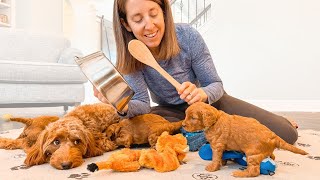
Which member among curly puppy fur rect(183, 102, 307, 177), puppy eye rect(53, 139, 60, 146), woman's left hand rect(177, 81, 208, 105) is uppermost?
woman's left hand rect(177, 81, 208, 105)

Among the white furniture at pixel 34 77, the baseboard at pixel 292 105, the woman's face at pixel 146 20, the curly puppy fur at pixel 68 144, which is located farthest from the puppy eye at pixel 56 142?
the baseboard at pixel 292 105

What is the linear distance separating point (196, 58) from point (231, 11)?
2181mm

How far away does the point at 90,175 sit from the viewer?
71 centimetres

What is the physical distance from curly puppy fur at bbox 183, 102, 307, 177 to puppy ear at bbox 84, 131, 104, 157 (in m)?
0.27

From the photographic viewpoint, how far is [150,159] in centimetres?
75

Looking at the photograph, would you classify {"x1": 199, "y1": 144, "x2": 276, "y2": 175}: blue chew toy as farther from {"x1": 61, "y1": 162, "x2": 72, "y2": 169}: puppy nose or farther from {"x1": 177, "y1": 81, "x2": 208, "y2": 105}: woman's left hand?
{"x1": 61, "y1": 162, "x2": 72, "y2": 169}: puppy nose

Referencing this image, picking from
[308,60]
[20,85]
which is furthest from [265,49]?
[20,85]

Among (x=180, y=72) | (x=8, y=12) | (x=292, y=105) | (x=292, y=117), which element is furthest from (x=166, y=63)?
(x=8, y=12)

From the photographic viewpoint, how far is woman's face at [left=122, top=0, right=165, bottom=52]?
94 cm

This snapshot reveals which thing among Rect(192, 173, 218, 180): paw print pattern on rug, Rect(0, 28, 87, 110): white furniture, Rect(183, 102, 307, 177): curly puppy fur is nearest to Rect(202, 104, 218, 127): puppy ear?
Rect(183, 102, 307, 177): curly puppy fur

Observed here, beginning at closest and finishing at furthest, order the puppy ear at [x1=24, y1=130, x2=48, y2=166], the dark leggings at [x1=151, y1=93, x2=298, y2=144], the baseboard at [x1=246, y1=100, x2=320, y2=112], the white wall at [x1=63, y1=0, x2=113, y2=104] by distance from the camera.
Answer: the puppy ear at [x1=24, y1=130, x2=48, y2=166], the dark leggings at [x1=151, y1=93, x2=298, y2=144], the baseboard at [x1=246, y1=100, x2=320, y2=112], the white wall at [x1=63, y1=0, x2=113, y2=104]

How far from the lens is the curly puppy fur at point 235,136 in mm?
669

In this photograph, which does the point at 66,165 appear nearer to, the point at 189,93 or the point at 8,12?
the point at 189,93

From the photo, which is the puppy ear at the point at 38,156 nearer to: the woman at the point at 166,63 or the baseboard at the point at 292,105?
the woman at the point at 166,63
